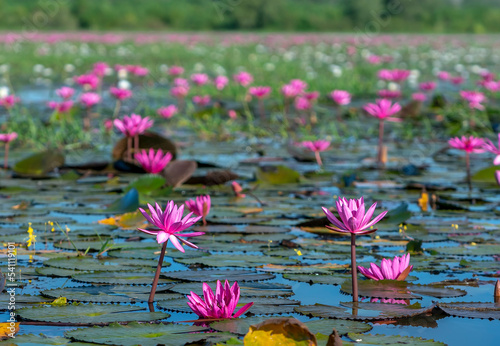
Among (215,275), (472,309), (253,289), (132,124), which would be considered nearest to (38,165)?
(132,124)

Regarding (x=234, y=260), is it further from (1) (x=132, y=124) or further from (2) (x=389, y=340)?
(1) (x=132, y=124)

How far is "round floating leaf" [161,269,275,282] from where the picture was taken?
217 centimetres

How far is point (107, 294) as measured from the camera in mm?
2021

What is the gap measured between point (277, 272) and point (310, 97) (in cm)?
391

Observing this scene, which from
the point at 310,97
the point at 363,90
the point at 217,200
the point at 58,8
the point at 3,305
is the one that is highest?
the point at 58,8

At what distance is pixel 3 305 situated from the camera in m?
1.87

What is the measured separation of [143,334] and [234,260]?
2.55ft

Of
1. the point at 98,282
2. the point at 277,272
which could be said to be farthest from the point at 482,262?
the point at 98,282

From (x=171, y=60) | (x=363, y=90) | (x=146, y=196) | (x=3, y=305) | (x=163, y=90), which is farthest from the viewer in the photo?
(x=171, y=60)

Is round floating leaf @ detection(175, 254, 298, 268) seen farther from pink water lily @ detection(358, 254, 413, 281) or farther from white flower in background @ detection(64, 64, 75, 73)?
white flower in background @ detection(64, 64, 75, 73)

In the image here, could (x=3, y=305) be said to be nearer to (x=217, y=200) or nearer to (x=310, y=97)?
(x=217, y=200)

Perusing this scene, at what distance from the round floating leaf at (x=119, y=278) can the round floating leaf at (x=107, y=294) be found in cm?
4

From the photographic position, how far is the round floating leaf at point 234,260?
2.36m

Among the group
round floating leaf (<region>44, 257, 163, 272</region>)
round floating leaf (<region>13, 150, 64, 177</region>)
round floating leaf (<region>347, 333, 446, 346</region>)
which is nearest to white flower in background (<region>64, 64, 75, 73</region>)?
round floating leaf (<region>13, 150, 64, 177</region>)
